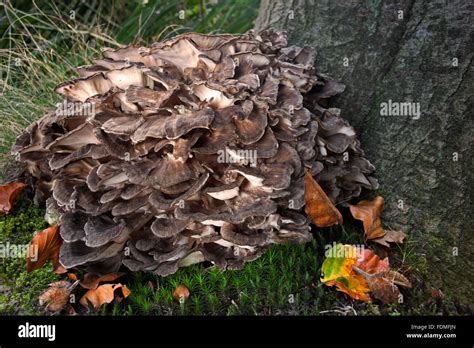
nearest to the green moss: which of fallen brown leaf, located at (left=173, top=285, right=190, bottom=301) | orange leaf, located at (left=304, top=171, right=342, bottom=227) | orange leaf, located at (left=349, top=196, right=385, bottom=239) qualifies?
fallen brown leaf, located at (left=173, top=285, right=190, bottom=301)

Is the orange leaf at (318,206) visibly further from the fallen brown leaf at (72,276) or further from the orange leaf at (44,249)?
the orange leaf at (44,249)

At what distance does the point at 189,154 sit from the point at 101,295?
1.17 meters

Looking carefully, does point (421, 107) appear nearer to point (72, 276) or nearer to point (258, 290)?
point (258, 290)

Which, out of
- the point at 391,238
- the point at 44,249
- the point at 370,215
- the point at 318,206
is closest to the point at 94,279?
the point at 44,249

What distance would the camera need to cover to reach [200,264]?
146 inches

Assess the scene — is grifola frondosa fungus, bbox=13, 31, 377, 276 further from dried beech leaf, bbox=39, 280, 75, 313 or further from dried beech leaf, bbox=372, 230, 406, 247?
dried beech leaf, bbox=372, 230, 406, 247

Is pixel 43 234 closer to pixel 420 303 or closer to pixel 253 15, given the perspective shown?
pixel 420 303

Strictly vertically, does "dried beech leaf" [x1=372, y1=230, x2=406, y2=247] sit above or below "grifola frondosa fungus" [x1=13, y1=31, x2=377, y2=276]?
below

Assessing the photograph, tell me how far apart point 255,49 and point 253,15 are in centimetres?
466

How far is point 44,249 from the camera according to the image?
376cm

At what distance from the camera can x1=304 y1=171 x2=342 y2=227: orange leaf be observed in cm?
354

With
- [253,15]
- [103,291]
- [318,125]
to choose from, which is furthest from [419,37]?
[253,15]

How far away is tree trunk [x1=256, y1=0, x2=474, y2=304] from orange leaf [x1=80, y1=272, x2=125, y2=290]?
2146 millimetres

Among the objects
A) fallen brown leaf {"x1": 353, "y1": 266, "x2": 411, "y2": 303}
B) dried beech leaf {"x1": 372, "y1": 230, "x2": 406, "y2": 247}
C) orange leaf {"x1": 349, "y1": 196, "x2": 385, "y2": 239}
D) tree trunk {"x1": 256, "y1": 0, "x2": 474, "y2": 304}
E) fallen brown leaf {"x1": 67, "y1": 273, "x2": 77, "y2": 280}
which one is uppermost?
tree trunk {"x1": 256, "y1": 0, "x2": 474, "y2": 304}
